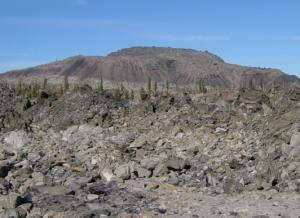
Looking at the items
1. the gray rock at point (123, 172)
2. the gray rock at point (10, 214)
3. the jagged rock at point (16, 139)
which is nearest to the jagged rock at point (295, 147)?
the gray rock at point (123, 172)

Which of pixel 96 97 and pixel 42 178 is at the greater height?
pixel 96 97

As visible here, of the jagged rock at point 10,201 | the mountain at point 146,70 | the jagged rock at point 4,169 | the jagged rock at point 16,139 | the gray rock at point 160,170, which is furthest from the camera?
the mountain at point 146,70

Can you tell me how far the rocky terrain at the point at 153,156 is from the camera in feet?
60.0

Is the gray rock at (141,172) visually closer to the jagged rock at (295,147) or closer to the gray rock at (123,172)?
the gray rock at (123,172)

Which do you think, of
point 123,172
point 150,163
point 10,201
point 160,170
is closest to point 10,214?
point 10,201

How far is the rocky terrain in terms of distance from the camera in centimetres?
1828

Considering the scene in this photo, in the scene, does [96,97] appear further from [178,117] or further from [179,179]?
[179,179]

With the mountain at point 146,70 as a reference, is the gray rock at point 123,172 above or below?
below

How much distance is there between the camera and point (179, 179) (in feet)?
71.6

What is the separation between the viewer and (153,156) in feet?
81.8

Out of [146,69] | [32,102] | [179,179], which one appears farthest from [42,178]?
[146,69]

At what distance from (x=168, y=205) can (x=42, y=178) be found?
271 inches

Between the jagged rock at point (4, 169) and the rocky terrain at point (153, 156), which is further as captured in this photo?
the jagged rock at point (4, 169)

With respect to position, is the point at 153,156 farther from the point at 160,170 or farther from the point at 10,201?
the point at 10,201
